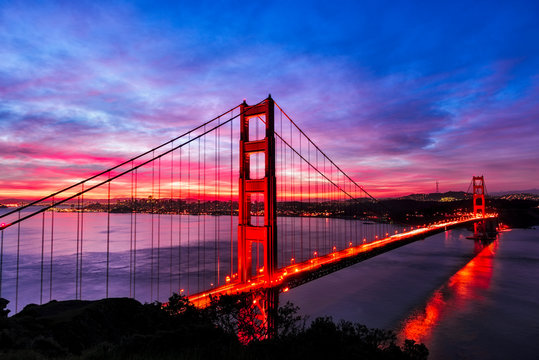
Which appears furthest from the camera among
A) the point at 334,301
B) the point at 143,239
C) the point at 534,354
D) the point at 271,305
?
the point at 143,239

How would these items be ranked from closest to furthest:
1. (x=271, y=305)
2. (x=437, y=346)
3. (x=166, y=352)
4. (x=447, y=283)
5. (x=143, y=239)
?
(x=166, y=352), (x=271, y=305), (x=437, y=346), (x=447, y=283), (x=143, y=239)

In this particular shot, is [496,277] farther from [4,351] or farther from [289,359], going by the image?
[4,351]

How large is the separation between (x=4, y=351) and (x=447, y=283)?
47254 millimetres

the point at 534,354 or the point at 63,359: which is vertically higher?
the point at 63,359

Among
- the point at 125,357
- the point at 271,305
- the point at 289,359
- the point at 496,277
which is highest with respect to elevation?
the point at 125,357

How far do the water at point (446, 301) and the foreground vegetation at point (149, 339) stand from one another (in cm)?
1611

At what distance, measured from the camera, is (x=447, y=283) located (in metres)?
43.2

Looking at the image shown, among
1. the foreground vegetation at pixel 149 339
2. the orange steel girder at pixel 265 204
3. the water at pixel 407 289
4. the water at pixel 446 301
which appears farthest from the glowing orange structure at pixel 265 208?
the water at pixel 446 301

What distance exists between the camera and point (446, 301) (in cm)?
3472

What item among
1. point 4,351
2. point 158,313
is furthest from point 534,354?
point 4,351

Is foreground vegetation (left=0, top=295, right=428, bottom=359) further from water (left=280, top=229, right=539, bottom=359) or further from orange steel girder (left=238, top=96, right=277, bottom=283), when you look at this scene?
water (left=280, top=229, right=539, bottom=359)

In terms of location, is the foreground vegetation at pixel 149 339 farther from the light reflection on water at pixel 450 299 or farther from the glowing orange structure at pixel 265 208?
the light reflection on water at pixel 450 299

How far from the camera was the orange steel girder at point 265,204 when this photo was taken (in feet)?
66.6

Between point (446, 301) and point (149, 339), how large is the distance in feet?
116
